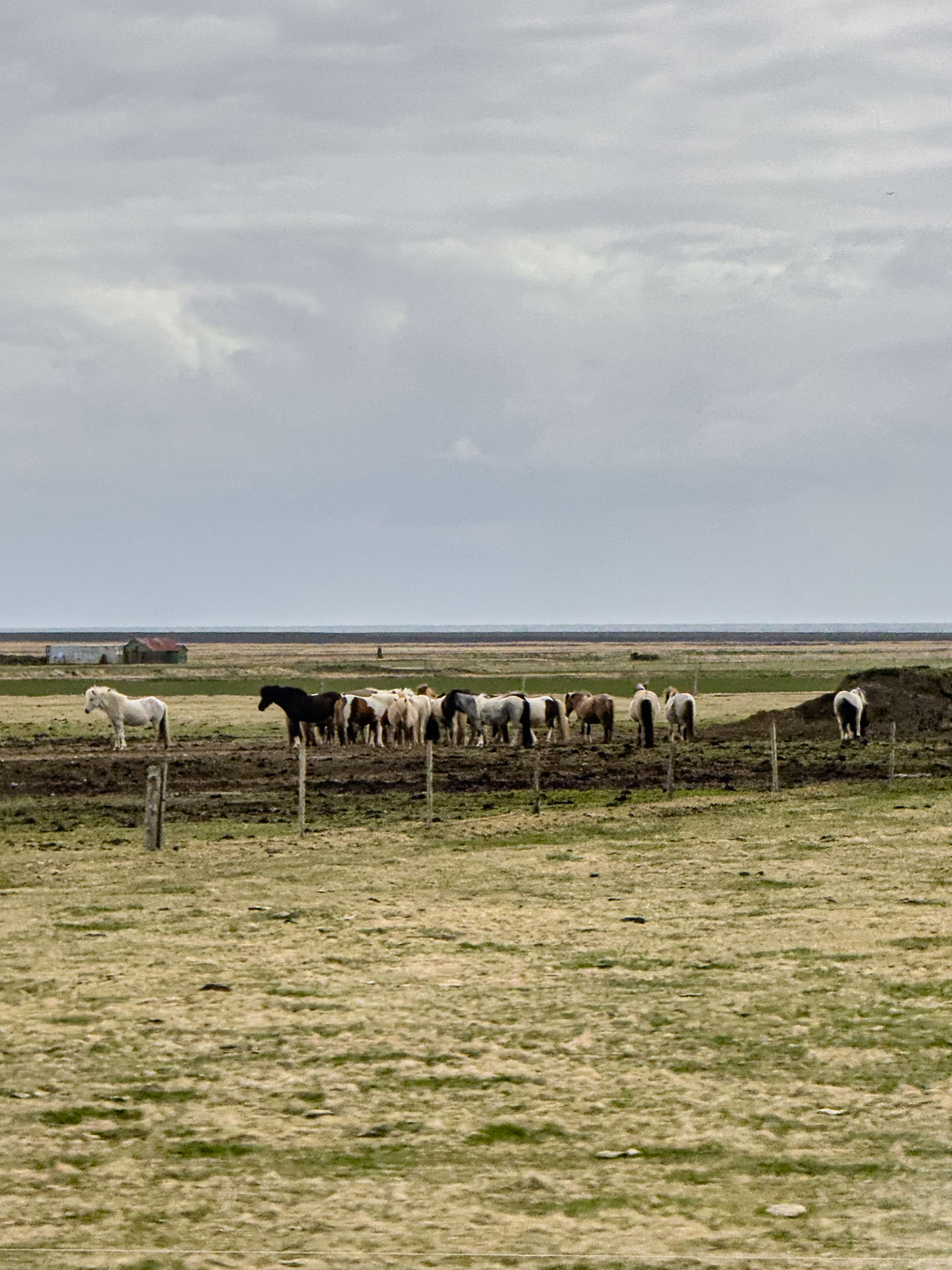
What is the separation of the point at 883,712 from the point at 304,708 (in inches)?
737

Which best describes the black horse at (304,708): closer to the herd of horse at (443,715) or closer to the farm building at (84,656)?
the herd of horse at (443,715)

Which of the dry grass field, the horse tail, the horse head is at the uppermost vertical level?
the horse head

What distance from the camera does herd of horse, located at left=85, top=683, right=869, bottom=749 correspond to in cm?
4084

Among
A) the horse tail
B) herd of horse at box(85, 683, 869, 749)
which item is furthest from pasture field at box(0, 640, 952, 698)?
the horse tail

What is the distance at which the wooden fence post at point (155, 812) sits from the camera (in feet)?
69.9

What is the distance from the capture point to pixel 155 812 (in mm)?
21578

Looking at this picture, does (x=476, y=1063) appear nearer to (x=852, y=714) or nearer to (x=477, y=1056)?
(x=477, y=1056)

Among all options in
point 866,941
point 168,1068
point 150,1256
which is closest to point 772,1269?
point 150,1256

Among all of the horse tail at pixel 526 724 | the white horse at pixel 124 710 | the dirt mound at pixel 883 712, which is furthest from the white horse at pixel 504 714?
the white horse at pixel 124 710

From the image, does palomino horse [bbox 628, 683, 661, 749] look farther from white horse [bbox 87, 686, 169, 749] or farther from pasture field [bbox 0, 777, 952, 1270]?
pasture field [bbox 0, 777, 952, 1270]

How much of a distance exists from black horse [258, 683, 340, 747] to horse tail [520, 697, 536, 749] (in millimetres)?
5121

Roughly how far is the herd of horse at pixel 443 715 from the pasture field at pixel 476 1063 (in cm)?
2088

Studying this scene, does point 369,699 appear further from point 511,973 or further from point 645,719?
point 511,973

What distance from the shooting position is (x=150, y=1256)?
7.24 meters
